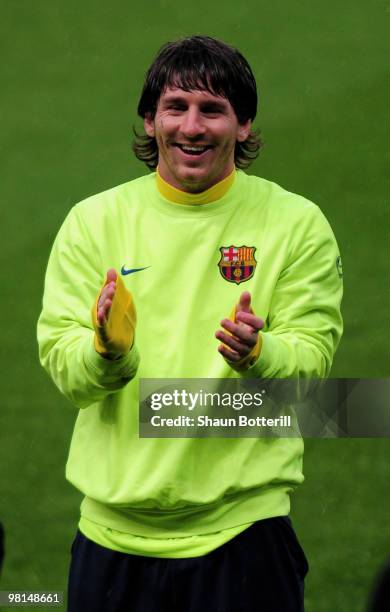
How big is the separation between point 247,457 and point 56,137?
6706mm

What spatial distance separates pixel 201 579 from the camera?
16.7ft

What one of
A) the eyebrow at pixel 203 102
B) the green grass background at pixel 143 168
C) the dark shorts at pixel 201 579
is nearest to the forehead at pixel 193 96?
the eyebrow at pixel 203 102

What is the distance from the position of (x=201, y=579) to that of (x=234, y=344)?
807mm

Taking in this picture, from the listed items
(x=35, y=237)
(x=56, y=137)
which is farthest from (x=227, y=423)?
(x=56, y=137)

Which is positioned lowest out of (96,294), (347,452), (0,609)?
(0,609)

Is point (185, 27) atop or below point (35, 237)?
atop

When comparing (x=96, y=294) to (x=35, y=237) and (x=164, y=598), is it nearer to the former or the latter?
(x=164, y=598)

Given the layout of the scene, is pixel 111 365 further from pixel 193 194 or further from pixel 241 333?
pixel 193 194

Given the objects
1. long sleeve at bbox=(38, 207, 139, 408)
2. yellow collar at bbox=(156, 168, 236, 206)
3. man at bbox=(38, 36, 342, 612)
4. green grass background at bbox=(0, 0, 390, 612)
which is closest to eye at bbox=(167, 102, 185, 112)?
man at bbox=(38, 36, 342, 612)

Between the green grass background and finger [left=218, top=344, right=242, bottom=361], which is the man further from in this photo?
the green grass background

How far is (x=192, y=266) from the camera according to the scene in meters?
5.20

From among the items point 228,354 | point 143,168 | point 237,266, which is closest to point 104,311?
point 228,354

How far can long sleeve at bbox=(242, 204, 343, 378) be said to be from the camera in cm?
511

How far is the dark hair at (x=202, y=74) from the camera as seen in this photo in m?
5.31
